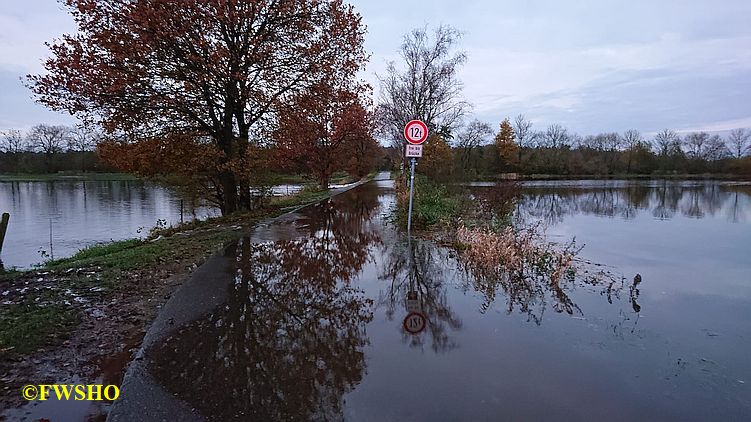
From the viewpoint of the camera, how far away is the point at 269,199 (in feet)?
62.0

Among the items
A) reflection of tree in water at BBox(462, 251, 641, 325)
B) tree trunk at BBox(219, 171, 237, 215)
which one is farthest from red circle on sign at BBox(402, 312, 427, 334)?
tree trunk at BBox(219, 171, 237, 215)

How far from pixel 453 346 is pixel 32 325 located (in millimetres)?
4530

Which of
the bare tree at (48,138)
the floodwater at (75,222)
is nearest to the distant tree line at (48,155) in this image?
the bare tree at (48,138)

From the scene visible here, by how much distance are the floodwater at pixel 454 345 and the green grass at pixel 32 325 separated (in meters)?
1.25

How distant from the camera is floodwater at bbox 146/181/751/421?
3.23 m

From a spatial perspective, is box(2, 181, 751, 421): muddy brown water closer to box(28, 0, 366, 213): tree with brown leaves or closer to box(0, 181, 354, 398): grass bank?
box(0, 181, 354, 398): grass bank

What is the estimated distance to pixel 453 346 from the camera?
4312 mm

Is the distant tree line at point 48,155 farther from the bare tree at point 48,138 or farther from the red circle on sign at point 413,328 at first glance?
the red circle on sign at point 413,328

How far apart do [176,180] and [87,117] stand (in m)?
3.25

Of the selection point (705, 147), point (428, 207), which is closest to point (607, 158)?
point (705, 147)

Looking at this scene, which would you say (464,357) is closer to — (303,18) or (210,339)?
(210,339)

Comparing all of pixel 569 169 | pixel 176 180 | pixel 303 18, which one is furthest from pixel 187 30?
pixel 569 169

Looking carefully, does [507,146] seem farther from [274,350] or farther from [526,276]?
[274,350]

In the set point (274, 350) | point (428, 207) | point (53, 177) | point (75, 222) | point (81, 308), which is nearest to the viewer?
point (274, 350)
